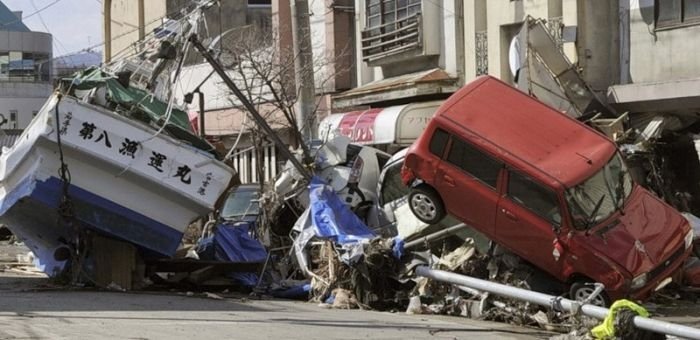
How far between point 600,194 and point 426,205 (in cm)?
230

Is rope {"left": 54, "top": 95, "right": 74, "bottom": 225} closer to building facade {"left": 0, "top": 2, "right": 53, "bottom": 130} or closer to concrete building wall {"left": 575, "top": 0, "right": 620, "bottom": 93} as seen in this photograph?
concrete building wall {"left": 575, "top": 0, "right": 620, "bottom": 93}

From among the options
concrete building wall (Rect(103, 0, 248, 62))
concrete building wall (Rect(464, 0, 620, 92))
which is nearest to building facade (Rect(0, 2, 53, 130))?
concrete building wall (Rect(103, 0, 248, 62))

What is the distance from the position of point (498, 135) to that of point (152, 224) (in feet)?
16.2

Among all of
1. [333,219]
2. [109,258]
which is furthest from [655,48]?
[109,258]

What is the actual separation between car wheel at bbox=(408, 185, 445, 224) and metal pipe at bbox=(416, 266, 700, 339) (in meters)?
0.77

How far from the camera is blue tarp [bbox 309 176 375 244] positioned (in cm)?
1572

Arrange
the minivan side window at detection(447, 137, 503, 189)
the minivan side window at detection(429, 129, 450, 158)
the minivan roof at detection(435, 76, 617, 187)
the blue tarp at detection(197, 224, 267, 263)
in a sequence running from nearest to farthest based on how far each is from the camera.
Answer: the minivan roof at detection(435, 76, 617, 187)
the minivan side window at detection(447, 137, 503, 189)
the minivan side window at detection(429, 129, 450, 158)
the blue tarp at detection(197, 224, 267, 263)

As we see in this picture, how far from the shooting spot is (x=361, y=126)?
25906 mm

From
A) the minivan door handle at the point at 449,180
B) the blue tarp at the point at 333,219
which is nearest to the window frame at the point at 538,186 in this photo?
the minivan door handle at the point at 449,180

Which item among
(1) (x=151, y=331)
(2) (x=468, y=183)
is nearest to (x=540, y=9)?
(2) (x=468, y=183)

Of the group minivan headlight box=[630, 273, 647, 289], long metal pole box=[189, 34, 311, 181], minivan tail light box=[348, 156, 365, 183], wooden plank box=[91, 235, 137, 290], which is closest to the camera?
minivan headlight box=[630, 273, 647, 289]

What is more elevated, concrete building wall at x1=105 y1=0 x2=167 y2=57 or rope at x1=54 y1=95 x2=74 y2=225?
concrete building wall at x1=105 y1=0 x2=167 y2=57

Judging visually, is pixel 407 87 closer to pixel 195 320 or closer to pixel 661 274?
pixel 661 274

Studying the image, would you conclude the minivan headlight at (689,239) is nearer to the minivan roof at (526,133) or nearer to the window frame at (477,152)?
the minivan roof at (526,133)
